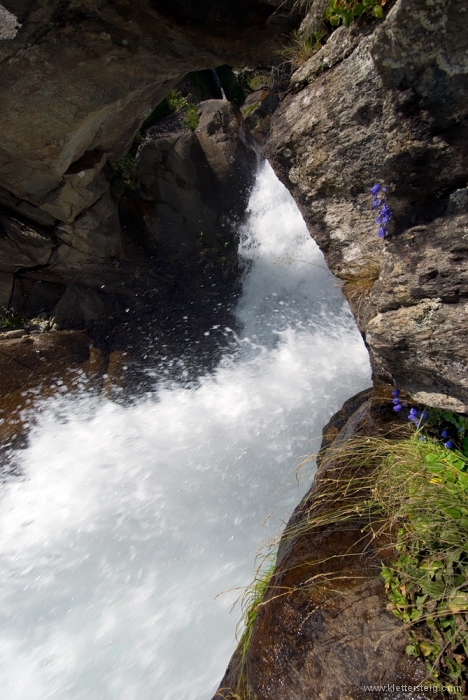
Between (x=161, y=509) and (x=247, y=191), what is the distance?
19.5ft

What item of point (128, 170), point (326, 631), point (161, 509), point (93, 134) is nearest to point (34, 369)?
point (161, 509)

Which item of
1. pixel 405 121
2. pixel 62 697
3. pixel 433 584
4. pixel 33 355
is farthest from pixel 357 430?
pixel 33 355

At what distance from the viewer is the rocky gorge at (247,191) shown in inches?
85.4

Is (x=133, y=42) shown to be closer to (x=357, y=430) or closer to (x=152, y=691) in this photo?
(x=357, y=430)

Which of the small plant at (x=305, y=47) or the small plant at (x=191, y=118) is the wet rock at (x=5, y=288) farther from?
the small plant at (x=305, y=47)

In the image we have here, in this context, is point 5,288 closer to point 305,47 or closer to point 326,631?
point 305,47

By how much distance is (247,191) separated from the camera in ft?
27.4

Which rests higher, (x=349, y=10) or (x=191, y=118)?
(x=191, y=118)

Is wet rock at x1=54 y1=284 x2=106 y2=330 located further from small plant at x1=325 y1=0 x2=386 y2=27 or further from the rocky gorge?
small plant at x1=325 y1=0 x2=386 y2=27

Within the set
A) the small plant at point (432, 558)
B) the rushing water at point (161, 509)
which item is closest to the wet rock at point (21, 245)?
the rushing water at point (161, 509)

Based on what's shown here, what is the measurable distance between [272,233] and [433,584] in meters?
6.86

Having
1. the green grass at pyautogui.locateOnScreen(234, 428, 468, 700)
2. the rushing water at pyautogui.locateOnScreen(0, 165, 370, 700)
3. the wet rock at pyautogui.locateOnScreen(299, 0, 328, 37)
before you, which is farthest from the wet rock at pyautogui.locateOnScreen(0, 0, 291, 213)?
the green grass at pyautogui.locateOnScreen(234, 428, 468, 700)

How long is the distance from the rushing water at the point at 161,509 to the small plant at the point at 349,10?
1.74 m

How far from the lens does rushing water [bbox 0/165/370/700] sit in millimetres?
3607
